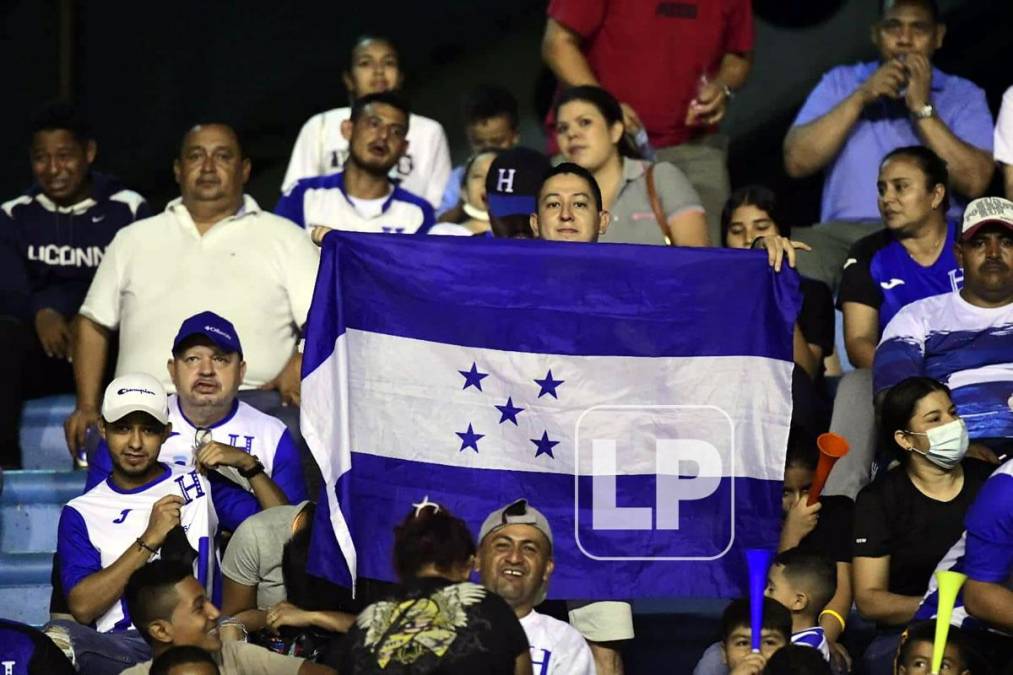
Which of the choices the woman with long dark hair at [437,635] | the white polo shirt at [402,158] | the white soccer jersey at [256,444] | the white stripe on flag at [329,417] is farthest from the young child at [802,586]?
the white polo shirt at [402,158]

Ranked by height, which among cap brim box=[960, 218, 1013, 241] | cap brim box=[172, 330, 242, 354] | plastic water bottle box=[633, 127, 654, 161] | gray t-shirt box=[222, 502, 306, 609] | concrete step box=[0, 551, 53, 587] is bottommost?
concrete step box=[0, 551, 53, 587]

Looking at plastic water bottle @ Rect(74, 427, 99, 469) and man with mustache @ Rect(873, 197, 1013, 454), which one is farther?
plastic water bottle @ Rect(74, 427, 99, 469)

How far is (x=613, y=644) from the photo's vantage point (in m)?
7.68

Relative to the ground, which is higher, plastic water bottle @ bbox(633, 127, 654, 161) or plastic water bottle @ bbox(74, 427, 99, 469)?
plastic water bottle @ bbox(633, 127, 654, 161)

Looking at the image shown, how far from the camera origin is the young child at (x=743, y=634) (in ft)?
23.6

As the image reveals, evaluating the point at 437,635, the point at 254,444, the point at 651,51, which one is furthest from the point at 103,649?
the point at 651,51

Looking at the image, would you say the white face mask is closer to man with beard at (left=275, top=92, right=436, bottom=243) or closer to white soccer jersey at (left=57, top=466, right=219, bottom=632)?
white soccer jersey at (left=57, top=466, right=219, bottom=632)

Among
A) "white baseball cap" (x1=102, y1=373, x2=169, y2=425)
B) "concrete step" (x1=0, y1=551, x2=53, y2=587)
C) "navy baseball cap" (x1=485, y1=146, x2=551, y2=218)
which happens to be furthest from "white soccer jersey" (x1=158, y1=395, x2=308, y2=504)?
"navy baseball cap" (x1=485, y1=146, x2=551, y2=218)

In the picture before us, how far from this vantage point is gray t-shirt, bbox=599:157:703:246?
9219 millimetres

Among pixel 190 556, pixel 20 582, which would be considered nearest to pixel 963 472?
pixel 190 556

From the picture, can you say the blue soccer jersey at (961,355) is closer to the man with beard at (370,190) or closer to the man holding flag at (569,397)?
the man holding flag at (569,397)

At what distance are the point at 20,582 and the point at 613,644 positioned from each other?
2324mm

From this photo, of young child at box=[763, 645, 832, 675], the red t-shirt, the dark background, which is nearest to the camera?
young child at box=[763, 645, 832, 675]

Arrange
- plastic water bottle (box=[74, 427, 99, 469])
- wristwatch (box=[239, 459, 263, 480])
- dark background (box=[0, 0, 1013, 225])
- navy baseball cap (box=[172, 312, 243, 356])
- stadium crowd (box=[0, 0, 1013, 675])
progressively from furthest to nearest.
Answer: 1. dark background (box=[0, 0, 1013, 225])
2. plastic water bottle (box=[74, 427, 99, 469])
3. navy baseball cap (box=[172, 312, 243, 356])
4. wristwatch (box=[239, 459, 263, 480])
5. stadium crowd (box=[0, 0, 1013, 675])
